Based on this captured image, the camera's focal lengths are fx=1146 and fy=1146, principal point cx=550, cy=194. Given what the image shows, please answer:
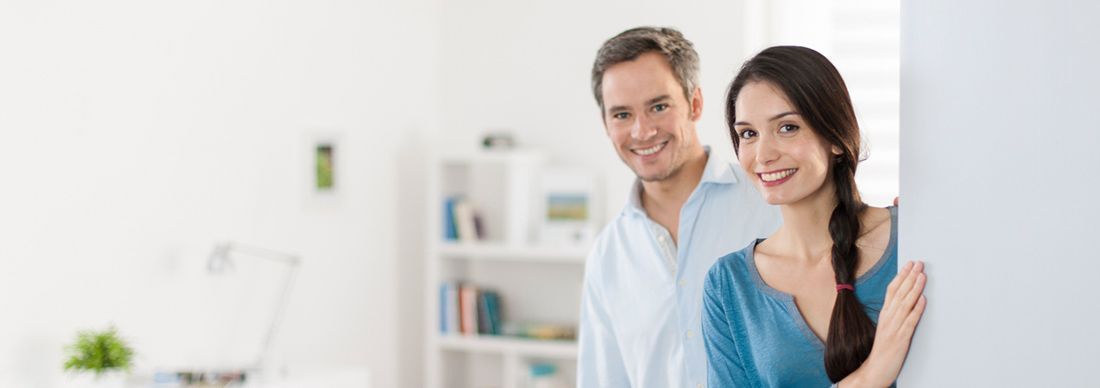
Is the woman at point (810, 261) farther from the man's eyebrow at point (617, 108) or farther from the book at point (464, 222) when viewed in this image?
the book at point (464, 222)

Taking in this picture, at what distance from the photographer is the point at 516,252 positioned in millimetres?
4523

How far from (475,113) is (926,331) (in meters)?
3.66

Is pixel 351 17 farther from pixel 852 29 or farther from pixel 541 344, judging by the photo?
pixel 852 29

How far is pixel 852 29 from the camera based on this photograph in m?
4.14

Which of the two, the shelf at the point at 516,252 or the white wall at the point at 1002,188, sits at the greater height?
the white wall at the point at 1002,188

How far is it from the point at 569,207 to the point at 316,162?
101 cm

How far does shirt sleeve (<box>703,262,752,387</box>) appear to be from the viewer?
155 cm

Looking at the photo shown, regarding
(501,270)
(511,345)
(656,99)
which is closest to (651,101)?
(656,99)

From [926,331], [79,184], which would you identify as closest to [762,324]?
[926,331]

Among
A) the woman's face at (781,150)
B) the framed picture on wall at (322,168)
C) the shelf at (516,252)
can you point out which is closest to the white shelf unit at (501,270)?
the shelf at (516,252)

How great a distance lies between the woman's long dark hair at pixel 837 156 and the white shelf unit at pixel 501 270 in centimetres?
298

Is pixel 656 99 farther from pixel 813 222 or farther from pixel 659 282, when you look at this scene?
pixel 813 222

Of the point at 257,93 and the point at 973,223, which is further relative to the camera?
the point at 257,93

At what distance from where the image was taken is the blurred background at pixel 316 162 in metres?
3.04
